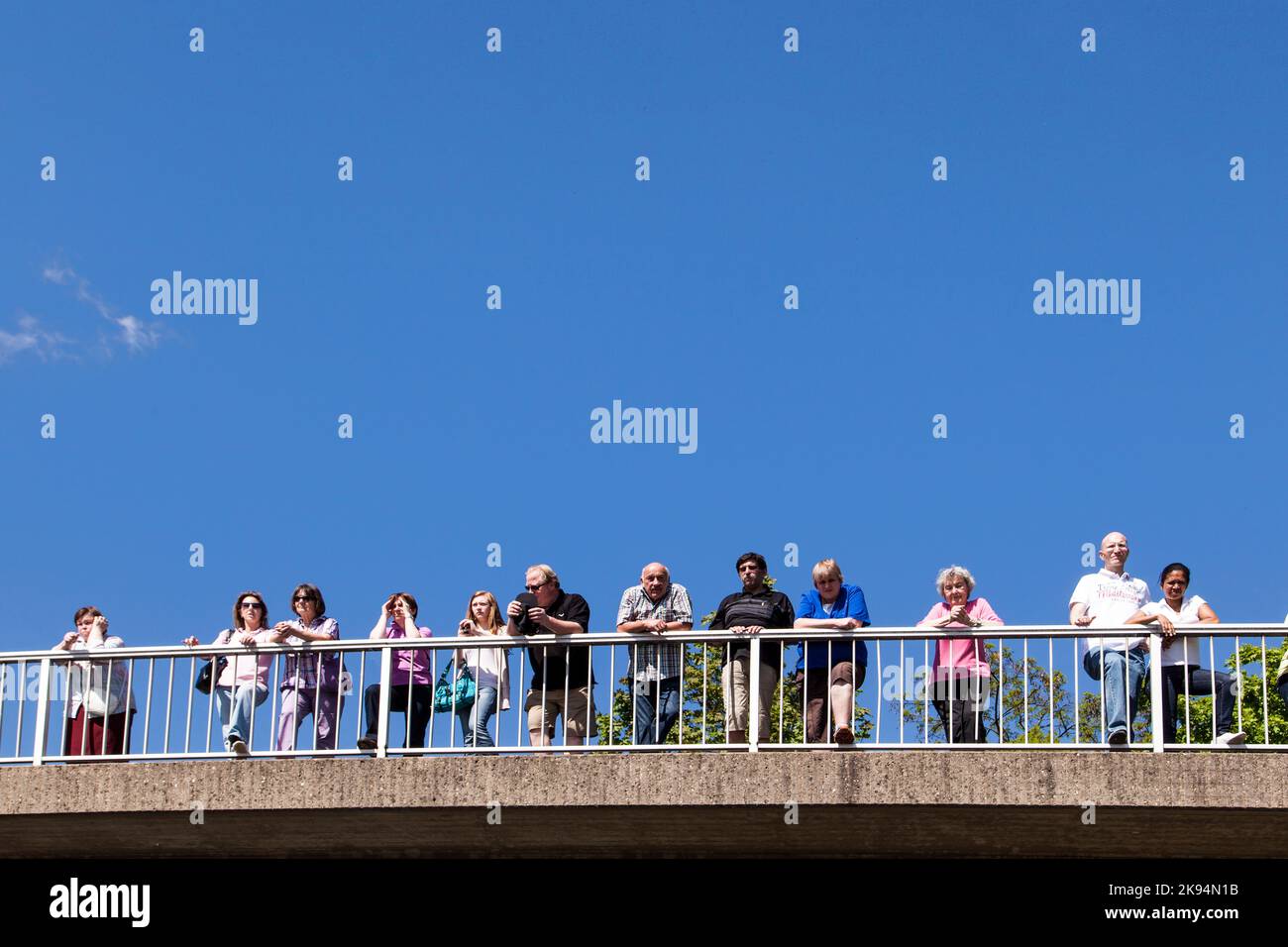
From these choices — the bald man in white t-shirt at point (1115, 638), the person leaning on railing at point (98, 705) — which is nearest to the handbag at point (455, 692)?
the person leaning on railing at point (98, 705)

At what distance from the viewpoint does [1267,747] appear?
9656 mm

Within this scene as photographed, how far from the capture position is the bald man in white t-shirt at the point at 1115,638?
1006 cm

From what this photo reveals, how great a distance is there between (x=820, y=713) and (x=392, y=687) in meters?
2.79

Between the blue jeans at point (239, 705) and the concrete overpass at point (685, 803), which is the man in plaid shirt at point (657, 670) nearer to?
the concrete overpass at point (685, 803)

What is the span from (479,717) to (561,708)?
1.73 feet

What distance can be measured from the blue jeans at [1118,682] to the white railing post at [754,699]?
2.02 meters

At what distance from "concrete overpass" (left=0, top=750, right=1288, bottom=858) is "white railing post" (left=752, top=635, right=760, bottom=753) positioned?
176 mm

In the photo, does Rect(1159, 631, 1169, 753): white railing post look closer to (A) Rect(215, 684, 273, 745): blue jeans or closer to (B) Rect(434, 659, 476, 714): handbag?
(B) Rect(434, 659, 476, 714): handbag

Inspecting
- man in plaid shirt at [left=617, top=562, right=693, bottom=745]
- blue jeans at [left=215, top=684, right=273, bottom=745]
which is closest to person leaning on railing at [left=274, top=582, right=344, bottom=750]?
blue jeans at [left=215, top=684, right=273, bottom=745]
